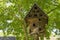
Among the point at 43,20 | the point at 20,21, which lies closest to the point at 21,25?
the point at 20,21

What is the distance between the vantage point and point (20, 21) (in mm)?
6648

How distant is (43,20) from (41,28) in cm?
17

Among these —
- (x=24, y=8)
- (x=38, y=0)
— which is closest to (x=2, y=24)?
(x=24, y=8)

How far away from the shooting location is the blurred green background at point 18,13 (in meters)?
6.38

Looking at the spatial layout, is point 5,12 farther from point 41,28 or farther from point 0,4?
point 41,28

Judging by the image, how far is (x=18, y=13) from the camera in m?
6.68

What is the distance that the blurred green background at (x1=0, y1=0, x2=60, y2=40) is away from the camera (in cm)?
638

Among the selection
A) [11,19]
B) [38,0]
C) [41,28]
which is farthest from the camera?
[11,19]

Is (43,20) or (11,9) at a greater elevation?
(11,9)

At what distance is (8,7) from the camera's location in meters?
6.57

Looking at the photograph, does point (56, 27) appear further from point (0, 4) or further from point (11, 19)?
point (0, 4)

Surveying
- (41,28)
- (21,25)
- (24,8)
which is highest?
(24,8)

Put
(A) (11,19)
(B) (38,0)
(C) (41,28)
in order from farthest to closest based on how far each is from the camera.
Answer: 1. (A) (11,19)
2. (B) (38,0)
3. (C) (41,28)

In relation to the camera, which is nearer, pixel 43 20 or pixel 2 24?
pixel 43 20
